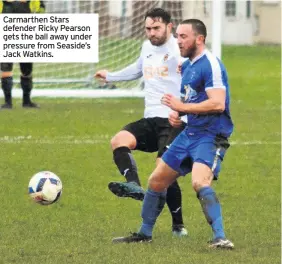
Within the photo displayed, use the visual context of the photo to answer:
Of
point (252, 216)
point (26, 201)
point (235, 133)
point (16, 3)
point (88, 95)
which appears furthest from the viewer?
point (88, 95)

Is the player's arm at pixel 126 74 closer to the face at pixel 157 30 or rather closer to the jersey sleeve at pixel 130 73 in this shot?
the jersey sleeve at pixel 130 73

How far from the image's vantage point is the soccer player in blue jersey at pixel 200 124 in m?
8.88

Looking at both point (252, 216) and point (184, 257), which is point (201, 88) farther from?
point (252, 216)

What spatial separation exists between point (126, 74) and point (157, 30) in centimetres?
69

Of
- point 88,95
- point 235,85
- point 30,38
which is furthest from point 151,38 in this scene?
point 235,85

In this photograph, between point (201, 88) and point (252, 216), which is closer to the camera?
point (201, 88)

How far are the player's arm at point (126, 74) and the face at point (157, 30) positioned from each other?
1.43 ft

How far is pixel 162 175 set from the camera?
9.15 metres

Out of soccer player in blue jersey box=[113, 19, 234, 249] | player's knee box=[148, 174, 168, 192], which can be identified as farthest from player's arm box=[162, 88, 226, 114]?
player's knee box=[148, 174, 168, 192]

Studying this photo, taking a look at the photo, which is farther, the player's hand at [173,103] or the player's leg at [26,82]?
the player's leg at [26,82]

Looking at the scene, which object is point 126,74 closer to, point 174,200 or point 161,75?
point 161,75

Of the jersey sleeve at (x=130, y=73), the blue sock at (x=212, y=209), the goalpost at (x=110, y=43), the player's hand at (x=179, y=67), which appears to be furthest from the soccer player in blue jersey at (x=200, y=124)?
the goalpost at (x=110, y=43)

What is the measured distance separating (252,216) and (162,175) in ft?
5.80

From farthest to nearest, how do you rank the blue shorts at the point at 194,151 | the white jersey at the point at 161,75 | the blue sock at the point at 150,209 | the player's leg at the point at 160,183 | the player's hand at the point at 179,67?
the white jersey at the point at 161,75
the player's hand at the point at 179,67
the blue sock at the point at 150,209
the player's leg at the point at 160,183
the blue shorts at the point at 194,151
